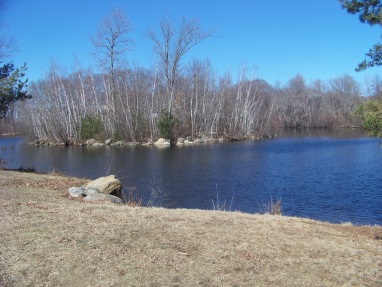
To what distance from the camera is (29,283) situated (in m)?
4.69

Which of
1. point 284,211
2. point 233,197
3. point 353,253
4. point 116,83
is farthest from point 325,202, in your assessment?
point 116,83

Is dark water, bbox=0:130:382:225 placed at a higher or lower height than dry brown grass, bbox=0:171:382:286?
lower

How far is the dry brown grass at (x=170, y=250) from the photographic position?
5.05 m

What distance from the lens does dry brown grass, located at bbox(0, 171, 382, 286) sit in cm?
505

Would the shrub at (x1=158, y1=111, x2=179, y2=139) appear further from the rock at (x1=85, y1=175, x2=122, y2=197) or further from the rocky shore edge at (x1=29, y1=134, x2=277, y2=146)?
the rock at (x1=85, y1=175, x2=122, y2=197)

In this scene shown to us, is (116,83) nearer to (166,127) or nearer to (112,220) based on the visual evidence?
(166,127)

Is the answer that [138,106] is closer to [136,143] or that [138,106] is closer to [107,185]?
[136,143]

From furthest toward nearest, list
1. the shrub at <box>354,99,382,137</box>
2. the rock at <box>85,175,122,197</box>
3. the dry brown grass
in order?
the rock at <box>85,175,122,197</box>, the shrub at <box>354,99,382,137</box>, the dry brown grass

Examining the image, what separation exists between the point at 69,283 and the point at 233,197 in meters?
12.7

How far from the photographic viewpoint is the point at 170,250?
5969mm

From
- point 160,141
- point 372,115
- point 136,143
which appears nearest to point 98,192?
point 372,115

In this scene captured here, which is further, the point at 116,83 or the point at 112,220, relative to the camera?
the point at 116,83

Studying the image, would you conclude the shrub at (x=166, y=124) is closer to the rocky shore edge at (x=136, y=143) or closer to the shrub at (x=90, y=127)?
the rocky shore edge at (x=136, y=143)

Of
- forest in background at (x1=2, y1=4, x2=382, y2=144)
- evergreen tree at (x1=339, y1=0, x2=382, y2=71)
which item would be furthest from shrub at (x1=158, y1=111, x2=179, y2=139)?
evergreen tree at (x1=339, y1=0, x2=382, y2=71)
